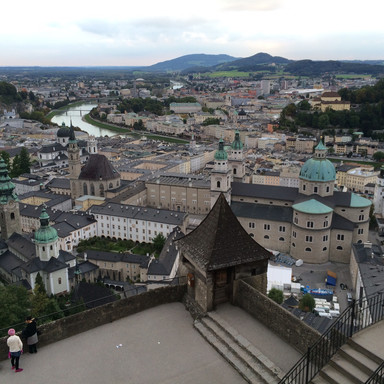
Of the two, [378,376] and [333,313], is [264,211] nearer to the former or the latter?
[333,313]

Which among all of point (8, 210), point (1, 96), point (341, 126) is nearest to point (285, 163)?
point (341, 126)

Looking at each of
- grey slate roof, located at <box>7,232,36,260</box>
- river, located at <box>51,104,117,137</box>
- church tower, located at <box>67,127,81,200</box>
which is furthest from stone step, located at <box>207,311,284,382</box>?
river, located at <box>51,104,117,137</box>

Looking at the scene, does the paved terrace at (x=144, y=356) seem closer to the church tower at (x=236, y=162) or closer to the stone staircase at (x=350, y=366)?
the stone staircase at (x=350, y=366)

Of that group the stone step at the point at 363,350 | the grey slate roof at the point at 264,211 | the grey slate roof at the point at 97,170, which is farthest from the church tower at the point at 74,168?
the stone step at the point at 363,350

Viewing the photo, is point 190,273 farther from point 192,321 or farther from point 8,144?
point 8,144

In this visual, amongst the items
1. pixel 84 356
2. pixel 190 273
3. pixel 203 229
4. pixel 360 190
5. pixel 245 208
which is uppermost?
pixel 203 229

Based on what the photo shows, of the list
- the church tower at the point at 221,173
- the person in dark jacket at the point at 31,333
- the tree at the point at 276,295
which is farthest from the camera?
the church tower at the point at 221,173

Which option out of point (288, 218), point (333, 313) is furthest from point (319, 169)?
point (333, 313)
